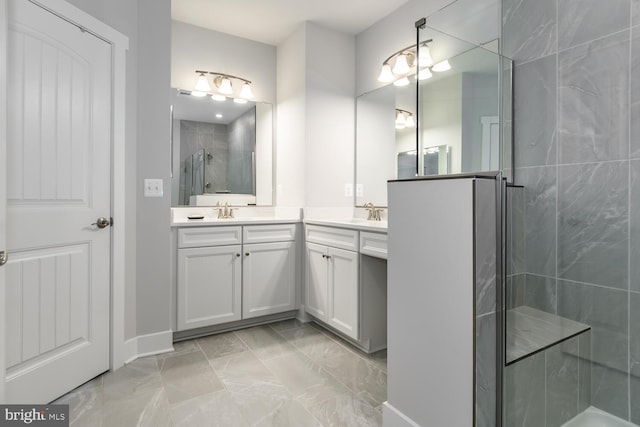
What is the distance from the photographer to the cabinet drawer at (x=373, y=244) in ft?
6.81

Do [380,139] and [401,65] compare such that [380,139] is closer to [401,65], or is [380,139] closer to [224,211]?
[401,65]

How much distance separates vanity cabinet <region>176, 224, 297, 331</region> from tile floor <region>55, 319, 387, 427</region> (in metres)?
0.25

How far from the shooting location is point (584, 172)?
3.57ft

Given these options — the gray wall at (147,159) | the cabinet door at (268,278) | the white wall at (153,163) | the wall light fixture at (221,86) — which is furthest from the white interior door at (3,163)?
the wall light fixture at (221,86)

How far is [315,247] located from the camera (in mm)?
2752

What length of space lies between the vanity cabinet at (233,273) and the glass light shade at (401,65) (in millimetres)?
1528

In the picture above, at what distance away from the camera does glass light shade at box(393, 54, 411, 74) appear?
2681 millimetres

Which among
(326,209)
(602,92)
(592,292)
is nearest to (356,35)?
(326,209)

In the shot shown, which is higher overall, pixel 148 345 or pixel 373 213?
pixel 373 213

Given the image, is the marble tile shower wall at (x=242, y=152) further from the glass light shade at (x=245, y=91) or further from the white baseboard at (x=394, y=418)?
the white baseboard at (x=394, y=418)

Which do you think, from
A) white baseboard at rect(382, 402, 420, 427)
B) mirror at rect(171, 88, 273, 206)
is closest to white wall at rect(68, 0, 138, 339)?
mirror at rect(171, 88, 273, 206)

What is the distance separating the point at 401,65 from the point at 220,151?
1751mm

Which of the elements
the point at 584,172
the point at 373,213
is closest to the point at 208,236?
the point at 373,213

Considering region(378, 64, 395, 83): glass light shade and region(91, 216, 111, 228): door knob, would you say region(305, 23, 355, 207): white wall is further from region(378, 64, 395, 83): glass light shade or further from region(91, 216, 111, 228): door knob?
region(91, 216, 111, 228): door knob
